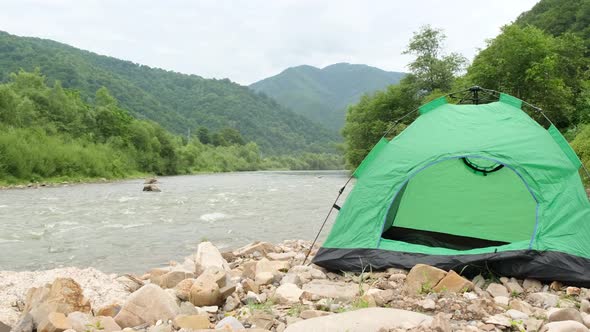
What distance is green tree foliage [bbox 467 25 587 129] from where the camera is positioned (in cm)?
2403

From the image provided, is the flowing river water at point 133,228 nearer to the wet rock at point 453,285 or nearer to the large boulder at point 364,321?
the large boulder at point 364,321

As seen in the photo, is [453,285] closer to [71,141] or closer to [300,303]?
[300,303]

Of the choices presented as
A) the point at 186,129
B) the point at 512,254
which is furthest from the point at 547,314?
the point at 186,129

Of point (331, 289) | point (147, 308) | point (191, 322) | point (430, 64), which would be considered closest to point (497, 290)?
point (331, 289)

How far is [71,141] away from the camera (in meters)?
41.9

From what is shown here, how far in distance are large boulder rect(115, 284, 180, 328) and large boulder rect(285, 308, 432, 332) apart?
1.22 meters

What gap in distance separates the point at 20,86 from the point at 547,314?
166 ft

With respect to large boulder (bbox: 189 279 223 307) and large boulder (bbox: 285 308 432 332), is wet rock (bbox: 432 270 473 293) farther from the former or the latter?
large boulder (bbox: 189 279 223 307)

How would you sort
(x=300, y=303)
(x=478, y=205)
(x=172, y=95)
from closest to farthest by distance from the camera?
(x=300, y=303) → (x=478, y=205) → (x=172, y=95)

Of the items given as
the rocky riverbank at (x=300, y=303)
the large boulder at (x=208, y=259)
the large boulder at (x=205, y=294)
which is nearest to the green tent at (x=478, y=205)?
the rocky riverbank at (x=300, y=303)

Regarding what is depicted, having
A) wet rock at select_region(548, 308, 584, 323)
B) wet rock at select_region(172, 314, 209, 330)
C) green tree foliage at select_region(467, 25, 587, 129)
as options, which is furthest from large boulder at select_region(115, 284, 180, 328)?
green tree foliage at select_region(467, 25, 587, 129)

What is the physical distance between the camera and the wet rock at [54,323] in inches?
142

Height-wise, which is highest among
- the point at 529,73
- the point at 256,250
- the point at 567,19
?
the point at 567,19

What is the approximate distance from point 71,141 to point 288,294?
140ft
